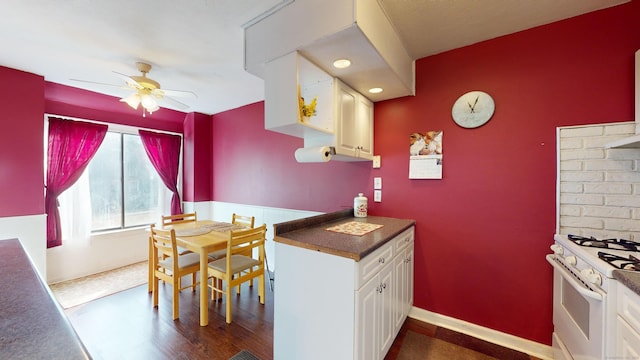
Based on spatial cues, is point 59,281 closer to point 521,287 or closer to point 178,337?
point 178,337

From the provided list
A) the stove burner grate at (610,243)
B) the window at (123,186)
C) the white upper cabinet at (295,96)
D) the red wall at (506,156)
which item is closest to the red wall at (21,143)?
the window at (123,186)

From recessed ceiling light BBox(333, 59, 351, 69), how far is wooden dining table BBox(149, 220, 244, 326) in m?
1.79

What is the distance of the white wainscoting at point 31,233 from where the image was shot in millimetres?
2490

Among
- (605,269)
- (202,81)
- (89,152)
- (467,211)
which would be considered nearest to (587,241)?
(605,269)

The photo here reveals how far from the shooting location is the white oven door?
113cm

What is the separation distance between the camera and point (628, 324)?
100cm

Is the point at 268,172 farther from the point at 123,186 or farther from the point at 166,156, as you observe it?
the point at 123,186

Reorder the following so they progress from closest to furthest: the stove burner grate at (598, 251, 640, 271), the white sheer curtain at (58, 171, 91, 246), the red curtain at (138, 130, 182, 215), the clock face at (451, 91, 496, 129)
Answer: the stove burner grate at (598, 251, 640, 271), the clock face at (451, 91, 496, 129), the white sheer curtain at (58, 171, 91, 246), the red curtain at (138, 130, 182, 215)

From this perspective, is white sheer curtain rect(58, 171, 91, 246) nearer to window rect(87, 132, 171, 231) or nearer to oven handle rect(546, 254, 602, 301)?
window rect(87, 132, 171, 231)

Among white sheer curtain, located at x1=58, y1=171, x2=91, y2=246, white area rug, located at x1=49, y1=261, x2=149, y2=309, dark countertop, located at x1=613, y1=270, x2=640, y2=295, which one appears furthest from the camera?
white sheer curtain, located at x1=58, y1=171, x2=91, y2=246

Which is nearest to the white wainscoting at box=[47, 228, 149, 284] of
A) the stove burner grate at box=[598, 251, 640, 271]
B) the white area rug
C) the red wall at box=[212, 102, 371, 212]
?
the white area rug

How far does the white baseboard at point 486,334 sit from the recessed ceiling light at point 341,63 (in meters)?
2.16

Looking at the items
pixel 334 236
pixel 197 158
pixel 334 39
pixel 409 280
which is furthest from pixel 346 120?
pixel 197 158

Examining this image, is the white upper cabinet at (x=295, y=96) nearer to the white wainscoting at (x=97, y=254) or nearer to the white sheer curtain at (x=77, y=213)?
the white sheer curtain at (x=77, y=213)
